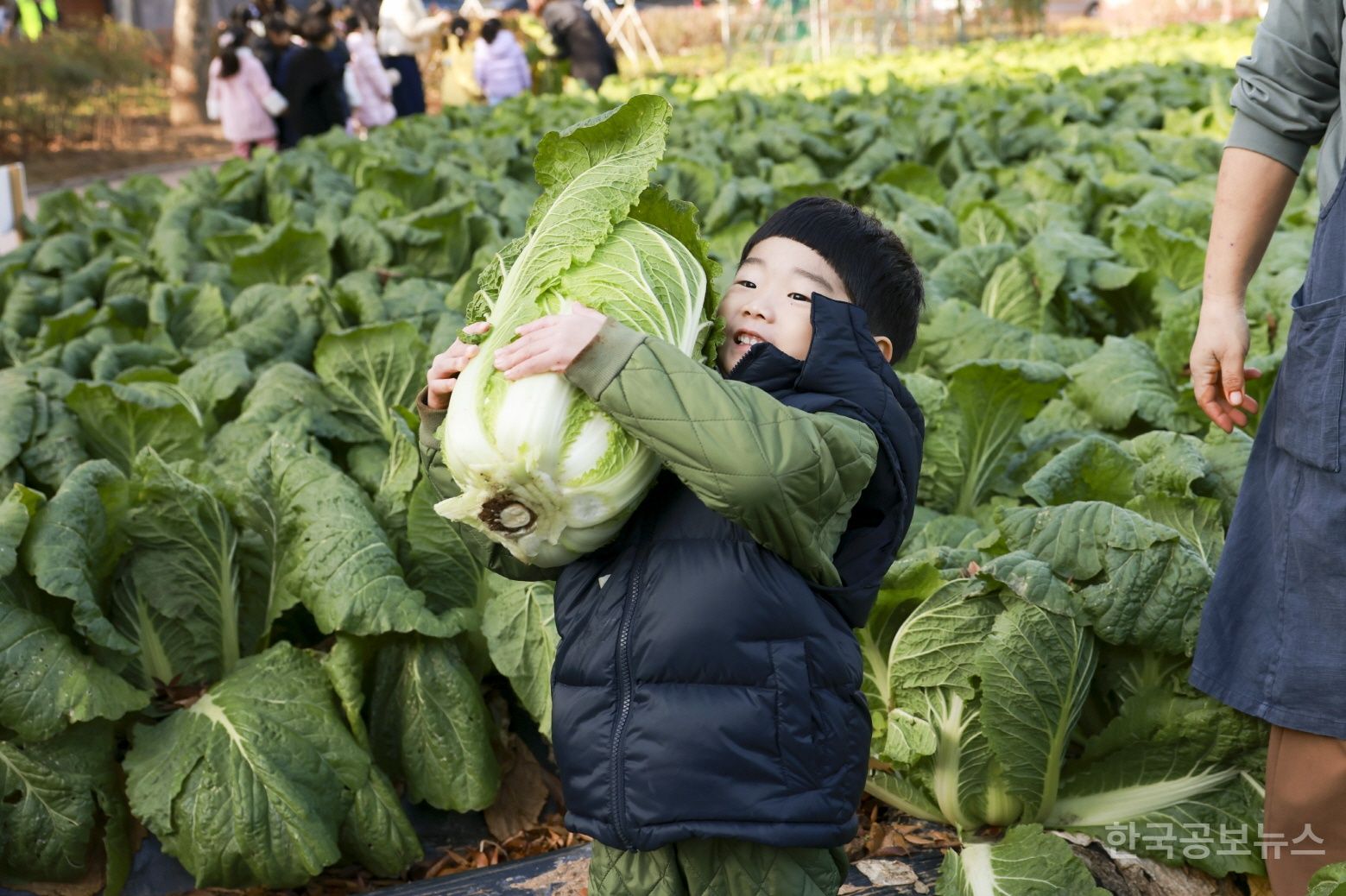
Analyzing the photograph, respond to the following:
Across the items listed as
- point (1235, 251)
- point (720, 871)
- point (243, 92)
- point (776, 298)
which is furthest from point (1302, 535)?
point (243, 92)

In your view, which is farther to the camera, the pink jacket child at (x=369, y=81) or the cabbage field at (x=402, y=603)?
the pink jacket child at (x=369, y=81)

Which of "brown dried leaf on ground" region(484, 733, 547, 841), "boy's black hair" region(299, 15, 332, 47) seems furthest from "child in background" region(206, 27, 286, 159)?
"brown dried leaf on ground" region(484, 733, 547, 841)

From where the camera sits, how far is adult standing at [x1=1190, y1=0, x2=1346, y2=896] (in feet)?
8.12

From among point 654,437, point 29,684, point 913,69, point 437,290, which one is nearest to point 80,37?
point 913,69

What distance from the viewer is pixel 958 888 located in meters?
2.90

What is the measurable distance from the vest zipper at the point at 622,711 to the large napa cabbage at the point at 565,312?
0.39 feet

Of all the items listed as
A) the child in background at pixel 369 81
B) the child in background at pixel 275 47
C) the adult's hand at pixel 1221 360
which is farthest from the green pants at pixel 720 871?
the child in background at pixel 369 81

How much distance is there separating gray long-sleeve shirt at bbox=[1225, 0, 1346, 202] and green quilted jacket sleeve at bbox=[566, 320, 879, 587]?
4.33 feet

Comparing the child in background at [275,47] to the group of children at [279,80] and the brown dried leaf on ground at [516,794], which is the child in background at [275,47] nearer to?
the group of children at [279,80]

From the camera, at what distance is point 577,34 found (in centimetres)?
1675

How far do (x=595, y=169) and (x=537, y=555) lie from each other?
2.36 ft

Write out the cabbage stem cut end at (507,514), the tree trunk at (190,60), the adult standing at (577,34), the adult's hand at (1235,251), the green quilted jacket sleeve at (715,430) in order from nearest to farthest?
the green quilted jacket sleeve at (715,430) → the cabbage stem cut end at (507,514) → the adult's hand at (1235,251) → the adult standing at (577,34) → the tree trunk at (190,60)

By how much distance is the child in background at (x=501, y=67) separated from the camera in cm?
1653

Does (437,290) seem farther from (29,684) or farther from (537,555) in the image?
(537,555)
